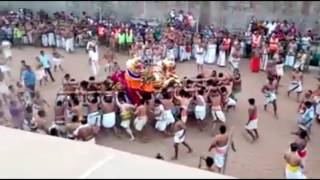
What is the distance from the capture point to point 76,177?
203 inches

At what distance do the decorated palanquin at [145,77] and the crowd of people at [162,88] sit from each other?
0.17 meters

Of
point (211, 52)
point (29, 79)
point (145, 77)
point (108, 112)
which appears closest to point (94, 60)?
point (29, 79)

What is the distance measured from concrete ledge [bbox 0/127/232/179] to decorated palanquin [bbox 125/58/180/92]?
4722mm

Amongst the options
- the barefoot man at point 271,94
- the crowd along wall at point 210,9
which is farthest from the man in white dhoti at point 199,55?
the barefoot man at point 271,94

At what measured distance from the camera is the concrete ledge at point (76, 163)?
204 inches

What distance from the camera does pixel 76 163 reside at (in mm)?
5664

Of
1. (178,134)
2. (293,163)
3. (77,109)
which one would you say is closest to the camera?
(293,163)

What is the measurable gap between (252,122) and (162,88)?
6.65ft

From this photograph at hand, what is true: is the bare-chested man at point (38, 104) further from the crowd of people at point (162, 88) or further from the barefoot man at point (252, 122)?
the barefoot man at point (252, 122)

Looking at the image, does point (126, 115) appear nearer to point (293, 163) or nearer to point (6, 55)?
point (293, 163)

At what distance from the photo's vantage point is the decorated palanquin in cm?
1134

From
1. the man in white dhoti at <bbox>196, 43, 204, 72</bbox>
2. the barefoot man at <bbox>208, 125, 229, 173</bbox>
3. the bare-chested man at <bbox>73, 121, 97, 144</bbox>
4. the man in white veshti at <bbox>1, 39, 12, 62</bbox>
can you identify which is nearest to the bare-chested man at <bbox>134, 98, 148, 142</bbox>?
the bare-chested man at <bbox>73, 121, 97, 144</bbox>

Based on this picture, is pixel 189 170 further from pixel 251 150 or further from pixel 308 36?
pixel 308 36

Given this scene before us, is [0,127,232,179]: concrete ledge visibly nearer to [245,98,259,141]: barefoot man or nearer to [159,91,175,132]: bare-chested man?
[159,91,175,132]: bare-chested man
